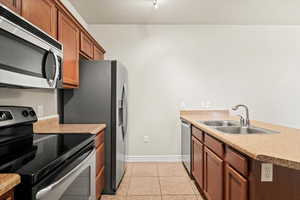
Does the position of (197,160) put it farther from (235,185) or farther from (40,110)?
(40,110)

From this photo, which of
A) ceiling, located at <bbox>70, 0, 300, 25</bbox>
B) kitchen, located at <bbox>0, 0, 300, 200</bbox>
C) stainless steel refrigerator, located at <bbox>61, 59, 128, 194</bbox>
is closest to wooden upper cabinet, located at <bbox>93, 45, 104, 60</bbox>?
kitchen, located at <bbox>0, 0, 300, 200</bbox>

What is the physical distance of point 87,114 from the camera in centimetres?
271

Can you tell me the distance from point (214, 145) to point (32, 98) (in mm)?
1840

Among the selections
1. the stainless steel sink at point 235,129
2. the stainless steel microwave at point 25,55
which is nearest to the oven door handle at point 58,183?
the stainless steel microwave at point 25,55

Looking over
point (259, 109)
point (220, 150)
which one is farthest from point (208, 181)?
point (259, 109)

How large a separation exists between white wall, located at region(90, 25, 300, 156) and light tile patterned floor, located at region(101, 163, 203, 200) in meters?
0.47

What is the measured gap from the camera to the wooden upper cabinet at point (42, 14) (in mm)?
1504

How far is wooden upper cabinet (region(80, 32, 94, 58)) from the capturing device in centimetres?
273

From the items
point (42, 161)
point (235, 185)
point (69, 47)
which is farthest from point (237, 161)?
point (69, 47)

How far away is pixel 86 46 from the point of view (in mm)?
2904

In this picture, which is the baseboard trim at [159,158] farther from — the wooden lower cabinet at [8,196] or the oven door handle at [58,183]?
the wooden lower cabinet at [8,196]

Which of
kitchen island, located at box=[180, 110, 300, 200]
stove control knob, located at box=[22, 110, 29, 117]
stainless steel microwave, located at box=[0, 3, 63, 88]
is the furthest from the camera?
stove control knob, located at box=[22, 110, 29, 117]

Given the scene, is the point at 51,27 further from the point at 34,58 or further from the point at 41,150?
the point at 41,150

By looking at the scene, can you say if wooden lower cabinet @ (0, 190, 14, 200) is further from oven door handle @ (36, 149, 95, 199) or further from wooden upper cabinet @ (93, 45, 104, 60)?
wooden upper cabinet @ (93, 45, 104, 60)
